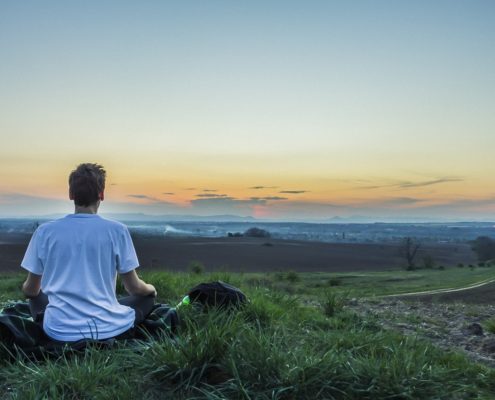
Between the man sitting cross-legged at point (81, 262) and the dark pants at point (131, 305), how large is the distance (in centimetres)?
31

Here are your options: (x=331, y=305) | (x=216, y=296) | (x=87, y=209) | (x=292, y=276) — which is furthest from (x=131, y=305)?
(x=292, y=276)

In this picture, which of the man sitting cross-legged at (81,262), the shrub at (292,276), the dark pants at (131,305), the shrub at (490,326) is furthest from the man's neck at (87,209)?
the shrub at (292,276)

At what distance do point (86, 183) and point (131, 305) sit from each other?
1257 millimetres

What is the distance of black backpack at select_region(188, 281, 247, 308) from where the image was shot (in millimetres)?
5633

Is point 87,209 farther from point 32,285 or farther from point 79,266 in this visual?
point 32,285

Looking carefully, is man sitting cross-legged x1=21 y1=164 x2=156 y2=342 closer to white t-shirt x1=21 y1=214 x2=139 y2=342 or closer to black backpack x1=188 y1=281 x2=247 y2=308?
white t-shirt x1=21 y1=214 x2=139 y2=342

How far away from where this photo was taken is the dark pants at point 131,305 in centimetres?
465

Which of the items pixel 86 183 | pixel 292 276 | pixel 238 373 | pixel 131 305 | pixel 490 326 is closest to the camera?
pixel 238 373

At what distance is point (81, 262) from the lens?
4.19m

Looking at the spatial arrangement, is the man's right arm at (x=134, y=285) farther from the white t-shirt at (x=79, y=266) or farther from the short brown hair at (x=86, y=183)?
the short brown hair at (x=86, y=183)

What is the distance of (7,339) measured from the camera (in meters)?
4.50

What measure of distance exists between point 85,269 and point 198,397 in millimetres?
1399

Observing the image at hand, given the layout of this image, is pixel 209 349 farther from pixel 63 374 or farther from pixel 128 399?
pixel 63 374

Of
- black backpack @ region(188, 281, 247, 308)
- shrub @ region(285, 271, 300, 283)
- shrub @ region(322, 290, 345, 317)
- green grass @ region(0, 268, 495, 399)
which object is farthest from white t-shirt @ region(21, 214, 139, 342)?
shrub @ region(285, 271, 300, 283)
